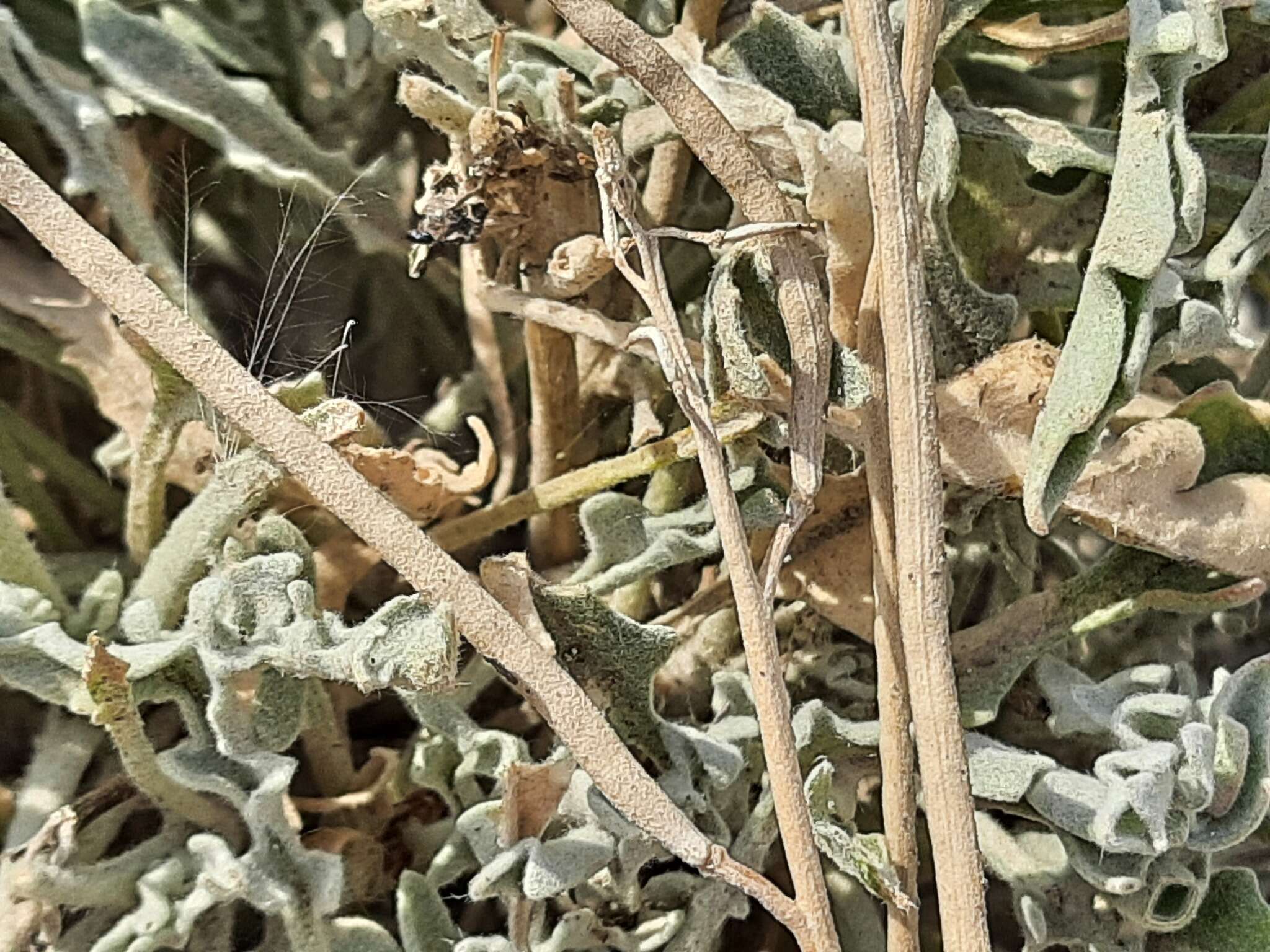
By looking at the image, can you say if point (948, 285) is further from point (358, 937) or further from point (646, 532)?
point (358, 937)

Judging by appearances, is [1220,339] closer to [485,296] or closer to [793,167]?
[793,167]

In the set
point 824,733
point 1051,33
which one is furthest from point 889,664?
point 1051,33

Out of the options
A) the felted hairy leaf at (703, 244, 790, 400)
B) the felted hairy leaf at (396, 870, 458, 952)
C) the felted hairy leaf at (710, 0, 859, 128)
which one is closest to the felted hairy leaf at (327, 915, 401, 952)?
the felted hairy leaf at (396, 870, 458, 952)

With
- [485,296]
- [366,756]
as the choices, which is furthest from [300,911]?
[485,296]

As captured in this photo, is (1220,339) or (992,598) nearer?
(1220,339)

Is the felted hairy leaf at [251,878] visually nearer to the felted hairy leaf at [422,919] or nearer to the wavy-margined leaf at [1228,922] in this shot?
the felted hairy leaf at [422,919]

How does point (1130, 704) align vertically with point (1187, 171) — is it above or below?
below

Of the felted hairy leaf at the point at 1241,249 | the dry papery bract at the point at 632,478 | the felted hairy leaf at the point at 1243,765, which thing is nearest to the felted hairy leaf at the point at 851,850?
the dry papery bract at the point at 632,478

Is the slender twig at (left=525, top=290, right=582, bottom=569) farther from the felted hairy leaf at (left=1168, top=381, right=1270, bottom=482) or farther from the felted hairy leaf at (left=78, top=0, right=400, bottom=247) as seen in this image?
the felted hairy leaf at (left=1168, top=381, right=1270, bottom=482)
